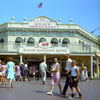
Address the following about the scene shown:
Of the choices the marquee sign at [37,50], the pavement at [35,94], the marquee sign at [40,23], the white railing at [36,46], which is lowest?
the pavement at [35,94]

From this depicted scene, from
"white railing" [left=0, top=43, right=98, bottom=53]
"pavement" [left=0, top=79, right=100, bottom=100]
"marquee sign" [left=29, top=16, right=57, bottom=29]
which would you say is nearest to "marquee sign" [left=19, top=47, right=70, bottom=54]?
"white railing" [left=0, top=43, right=98, bottom=53]

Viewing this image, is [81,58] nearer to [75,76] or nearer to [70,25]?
[70,25]

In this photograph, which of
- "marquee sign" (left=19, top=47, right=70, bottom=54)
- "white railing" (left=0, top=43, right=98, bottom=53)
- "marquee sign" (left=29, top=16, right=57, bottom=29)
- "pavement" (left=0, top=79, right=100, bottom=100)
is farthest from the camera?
"marquee sign" (left=29, top=16, right=57, bottom=29)

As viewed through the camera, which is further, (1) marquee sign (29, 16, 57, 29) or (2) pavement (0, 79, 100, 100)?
(1) marquee sign (29, 16, 57, 29)

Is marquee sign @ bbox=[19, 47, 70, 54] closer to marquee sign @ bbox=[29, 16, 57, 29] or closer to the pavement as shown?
marquee sign @ bbox=[29, 16, 57, 29]

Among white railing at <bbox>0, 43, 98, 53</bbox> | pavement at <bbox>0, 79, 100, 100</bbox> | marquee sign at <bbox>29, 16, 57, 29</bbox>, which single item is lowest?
pavement at <bbox>0, 79, 100, 100</bbox>

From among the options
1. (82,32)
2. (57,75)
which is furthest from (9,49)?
(57,75)

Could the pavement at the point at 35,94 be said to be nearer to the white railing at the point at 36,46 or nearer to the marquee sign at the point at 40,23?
the white railing at the point at 36,46

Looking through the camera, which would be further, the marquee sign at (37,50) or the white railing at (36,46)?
the white railing at (36,46)

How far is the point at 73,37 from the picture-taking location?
28.2 m

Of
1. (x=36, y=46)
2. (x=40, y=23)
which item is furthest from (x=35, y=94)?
(x=40, y=23)

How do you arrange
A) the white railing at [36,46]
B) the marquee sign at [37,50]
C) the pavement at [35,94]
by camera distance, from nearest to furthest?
the pavement at [35,94], the marquee sign at [37,50], the white railing at [36,46]

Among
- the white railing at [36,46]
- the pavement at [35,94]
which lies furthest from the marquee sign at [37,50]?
the pavement at [35,94]

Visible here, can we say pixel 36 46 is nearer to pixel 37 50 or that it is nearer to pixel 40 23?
pixel 37 50
